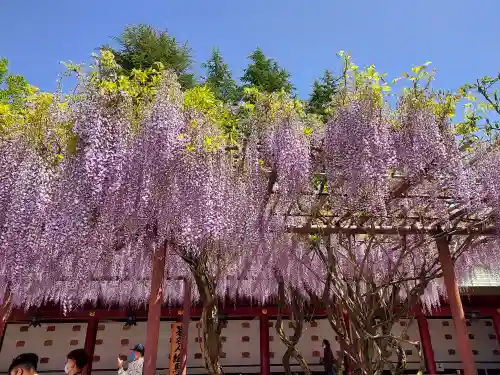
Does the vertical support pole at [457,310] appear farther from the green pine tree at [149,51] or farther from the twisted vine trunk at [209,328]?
the green pine tree at [149,51]

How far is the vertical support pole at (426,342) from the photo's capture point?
10.6 metres

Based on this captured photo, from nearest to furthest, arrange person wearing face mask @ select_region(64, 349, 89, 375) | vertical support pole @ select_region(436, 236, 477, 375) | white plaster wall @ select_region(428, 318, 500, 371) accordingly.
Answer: person wearing face mask @ select_region(64, 349, 89, 375) → vertical support pole @ select_region(436, 236, 477, 375) → white plaster wall @ select_region(428, 318, 500, 371)

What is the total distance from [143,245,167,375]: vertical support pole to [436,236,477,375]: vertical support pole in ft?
12.8

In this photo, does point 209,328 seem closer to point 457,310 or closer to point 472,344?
point 457,310

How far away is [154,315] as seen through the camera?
186 inches

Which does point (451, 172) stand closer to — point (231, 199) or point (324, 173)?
point (324, 173)

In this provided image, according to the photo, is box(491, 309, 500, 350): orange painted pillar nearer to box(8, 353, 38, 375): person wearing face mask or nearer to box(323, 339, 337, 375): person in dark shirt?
box(323, 339, 337, 375): person in dark shirt

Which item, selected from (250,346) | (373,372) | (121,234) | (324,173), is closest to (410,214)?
(324,173)

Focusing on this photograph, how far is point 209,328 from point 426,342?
793 centimetres

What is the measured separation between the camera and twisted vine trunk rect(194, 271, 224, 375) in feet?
16.8

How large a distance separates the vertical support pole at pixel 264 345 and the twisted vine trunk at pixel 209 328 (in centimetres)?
550

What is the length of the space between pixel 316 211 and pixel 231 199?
125 centimetres

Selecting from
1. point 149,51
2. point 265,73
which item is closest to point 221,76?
point 265,73

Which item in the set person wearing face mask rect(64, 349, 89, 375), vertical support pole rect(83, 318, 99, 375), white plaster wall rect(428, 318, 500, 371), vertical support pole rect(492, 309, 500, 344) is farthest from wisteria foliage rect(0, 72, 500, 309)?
white plaster wall rect(428, 318, 500, 371)
